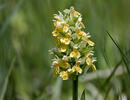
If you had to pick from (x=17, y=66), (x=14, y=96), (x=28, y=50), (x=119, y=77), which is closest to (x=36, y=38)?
(x=28, y=50)

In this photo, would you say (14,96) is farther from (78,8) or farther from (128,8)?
(128,8)

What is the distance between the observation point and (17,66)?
3.42 meters

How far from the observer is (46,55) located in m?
3.68

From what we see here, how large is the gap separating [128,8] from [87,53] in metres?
2.12

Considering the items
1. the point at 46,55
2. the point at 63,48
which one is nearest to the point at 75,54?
the point at 63,48

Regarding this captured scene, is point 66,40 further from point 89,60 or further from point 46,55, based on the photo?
point 46,55

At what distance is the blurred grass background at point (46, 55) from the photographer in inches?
111

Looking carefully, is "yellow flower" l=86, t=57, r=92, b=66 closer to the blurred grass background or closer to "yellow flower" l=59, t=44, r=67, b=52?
"yellow flower" l=59, t=44, r=67, b=52

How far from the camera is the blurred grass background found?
9.29 ft

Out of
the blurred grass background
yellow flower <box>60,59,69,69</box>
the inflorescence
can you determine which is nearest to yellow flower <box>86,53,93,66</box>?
the inflorescence

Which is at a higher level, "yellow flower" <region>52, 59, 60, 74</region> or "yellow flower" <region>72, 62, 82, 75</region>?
"yellow flower" <region>52, 59, 60, 74</region>

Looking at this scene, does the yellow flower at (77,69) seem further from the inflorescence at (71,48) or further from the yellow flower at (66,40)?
the yellow flower at (66,40)

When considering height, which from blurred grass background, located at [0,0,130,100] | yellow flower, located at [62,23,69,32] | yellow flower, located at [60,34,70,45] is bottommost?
yellow flower, located at [60,34,70,45]

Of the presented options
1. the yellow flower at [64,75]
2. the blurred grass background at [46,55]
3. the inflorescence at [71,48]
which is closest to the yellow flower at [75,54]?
the inflorescence at [71,48]
